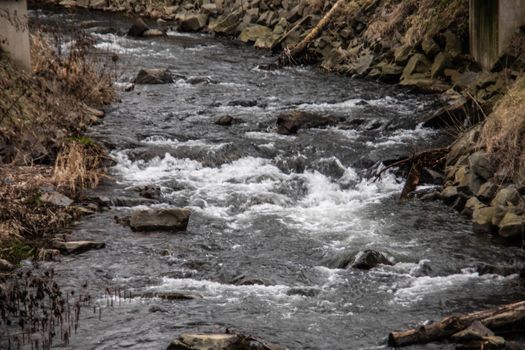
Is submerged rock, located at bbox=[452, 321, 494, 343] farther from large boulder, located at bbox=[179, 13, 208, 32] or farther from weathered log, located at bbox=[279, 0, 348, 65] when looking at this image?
large boulder, located at bbox=[179, 13, 208, 32]

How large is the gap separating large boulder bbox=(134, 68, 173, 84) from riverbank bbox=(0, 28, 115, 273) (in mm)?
1927

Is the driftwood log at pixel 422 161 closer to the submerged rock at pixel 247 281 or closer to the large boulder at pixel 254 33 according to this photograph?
the submerged rock at pixel 247 281

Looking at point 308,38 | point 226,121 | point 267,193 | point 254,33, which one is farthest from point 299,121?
point 254,33

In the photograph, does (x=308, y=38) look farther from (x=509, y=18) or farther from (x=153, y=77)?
(x=509, y=18)

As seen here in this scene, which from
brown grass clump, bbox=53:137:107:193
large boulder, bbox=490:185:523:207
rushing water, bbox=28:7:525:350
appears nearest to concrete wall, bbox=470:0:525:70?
rushing water, bbox=28:7:525:350

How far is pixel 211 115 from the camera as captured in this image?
55.7ft

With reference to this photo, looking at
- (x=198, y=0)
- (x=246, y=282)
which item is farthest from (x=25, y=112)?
(x=198, y=0)

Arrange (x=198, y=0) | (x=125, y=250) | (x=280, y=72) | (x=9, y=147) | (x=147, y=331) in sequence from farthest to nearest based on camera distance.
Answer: (x=198, y=0), (x=280, y=72), (x=9, y=147), (x=125, y=250), (x=147, y=331)

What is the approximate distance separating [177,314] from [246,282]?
1136mm

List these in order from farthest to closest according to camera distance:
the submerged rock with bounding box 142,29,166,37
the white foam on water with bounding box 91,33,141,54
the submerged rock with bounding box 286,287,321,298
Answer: the submerged rock with bounding box 142,29,166,37 → the white foam on water with bounding box 91,33,141,54 → the submerged rock with bounding box 286,287,321,298

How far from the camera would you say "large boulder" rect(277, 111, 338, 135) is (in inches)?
617

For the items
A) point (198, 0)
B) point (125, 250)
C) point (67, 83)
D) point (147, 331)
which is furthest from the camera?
point (198, 0)

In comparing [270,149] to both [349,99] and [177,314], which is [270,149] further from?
[177,314]

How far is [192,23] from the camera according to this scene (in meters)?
28.0
